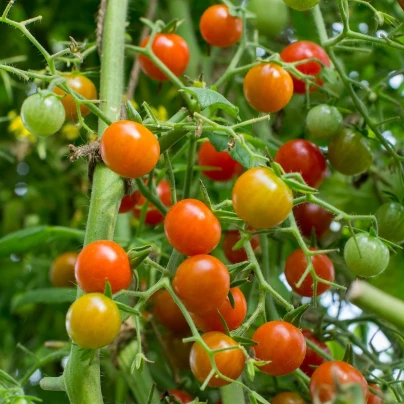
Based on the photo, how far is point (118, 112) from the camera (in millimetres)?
817

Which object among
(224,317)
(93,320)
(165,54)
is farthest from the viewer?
(165,54)

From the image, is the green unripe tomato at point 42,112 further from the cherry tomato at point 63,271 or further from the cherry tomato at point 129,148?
the cherry tomato at point 63,271

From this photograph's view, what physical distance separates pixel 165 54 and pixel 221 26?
0.10 meters

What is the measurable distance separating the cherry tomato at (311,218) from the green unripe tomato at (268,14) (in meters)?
0.33

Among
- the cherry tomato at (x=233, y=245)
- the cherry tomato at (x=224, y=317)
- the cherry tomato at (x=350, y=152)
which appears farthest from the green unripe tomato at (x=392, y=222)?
the cherry tomato at (x=224, y=317)

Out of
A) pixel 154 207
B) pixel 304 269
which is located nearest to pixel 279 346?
pixel 304 269

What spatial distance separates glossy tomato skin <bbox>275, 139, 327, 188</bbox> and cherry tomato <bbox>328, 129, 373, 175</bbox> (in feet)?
0.07

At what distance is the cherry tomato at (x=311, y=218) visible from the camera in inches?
39.1

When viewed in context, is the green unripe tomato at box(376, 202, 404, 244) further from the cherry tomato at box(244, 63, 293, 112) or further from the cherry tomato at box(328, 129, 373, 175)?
the cherry tomato at box(244, 63, 293, 112)

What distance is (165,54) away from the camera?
38.1 inches

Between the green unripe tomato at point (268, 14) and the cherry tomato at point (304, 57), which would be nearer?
the cherry tomato at point (304, 57)

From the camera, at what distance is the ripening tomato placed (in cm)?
100

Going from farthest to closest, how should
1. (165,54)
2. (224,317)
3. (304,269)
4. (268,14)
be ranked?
(268,14), (165,54), (304,269), (224,317)

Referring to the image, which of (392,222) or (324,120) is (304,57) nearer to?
(324,120)
